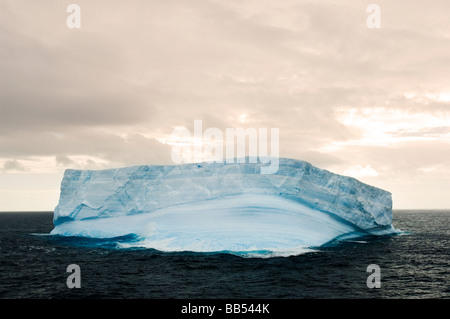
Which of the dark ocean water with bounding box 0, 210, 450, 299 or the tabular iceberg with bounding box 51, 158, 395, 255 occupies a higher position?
the tabular iceberg with bounding box 51, 158, 395, 255

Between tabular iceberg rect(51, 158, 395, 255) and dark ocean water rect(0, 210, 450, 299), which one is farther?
Answer: tabular iceberg rect(51, 158, 395, 255)

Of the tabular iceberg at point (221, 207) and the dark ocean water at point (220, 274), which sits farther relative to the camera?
the tabular iceberg at point (221, 207)

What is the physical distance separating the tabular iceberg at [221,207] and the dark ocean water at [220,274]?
85.2 inches

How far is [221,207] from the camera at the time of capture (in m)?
27.4

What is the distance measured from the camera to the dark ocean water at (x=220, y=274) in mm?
15164

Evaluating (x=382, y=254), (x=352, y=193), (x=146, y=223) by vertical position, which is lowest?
(x=382, y=254)

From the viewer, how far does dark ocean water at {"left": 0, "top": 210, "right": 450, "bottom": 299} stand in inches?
597

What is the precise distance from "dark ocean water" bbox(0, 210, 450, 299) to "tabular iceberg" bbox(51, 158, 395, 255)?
2.16m

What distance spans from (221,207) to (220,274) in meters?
9.61

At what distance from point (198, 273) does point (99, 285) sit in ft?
15.6

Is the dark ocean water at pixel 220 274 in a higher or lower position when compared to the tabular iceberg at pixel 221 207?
lower

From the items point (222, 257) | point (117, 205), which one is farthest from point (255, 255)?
point (117, 205)
